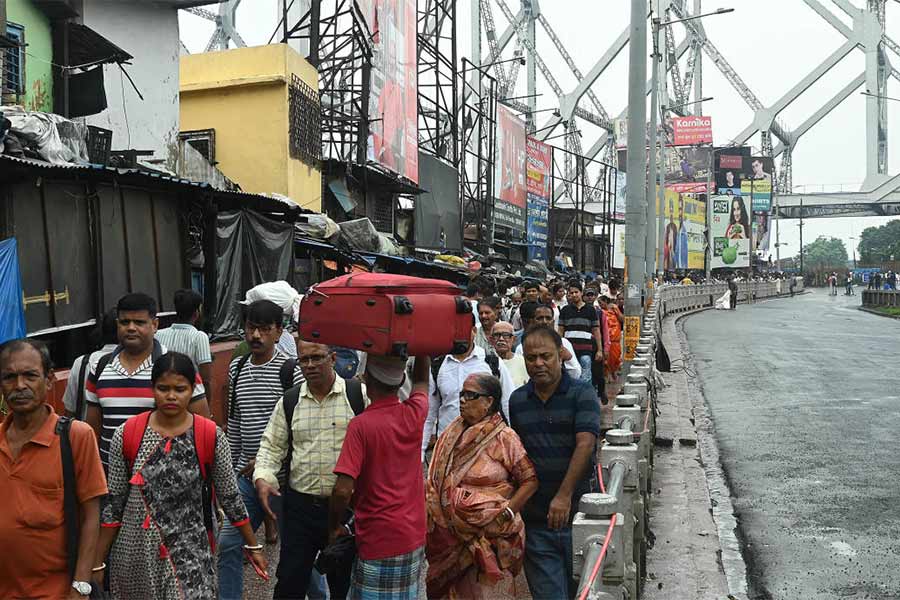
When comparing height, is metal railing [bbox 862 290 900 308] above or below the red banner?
below

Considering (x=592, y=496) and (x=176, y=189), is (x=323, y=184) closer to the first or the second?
(x=176, y=189)

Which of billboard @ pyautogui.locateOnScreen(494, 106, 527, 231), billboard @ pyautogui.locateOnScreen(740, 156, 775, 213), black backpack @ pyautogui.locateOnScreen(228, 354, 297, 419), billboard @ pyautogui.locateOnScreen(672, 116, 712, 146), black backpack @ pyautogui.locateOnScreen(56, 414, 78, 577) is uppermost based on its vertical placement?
billboard @ pyautogui.locateOnScreen(672, 116, 712, 146)

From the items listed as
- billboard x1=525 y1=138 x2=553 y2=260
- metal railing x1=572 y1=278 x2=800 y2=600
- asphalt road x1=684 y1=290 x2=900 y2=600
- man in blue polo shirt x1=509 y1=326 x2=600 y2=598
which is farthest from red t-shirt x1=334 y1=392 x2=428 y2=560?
billboard x1=525 y1=138 x2=553 y2=260

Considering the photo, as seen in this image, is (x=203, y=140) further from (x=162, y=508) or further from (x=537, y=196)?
(x=537, y=196)

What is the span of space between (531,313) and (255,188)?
10392 millimetres

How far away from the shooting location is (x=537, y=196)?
1594 inches

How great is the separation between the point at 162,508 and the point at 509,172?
34.0 metres

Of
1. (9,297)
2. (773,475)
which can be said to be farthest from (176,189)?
(773,475)

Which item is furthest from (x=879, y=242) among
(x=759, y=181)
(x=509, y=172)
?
(x=509, y=172)

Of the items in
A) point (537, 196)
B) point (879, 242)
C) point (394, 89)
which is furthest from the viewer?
point (879, 242)

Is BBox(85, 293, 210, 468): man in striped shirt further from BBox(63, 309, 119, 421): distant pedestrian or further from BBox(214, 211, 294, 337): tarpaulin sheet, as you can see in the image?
BBox(214, 211, 294, 337): tarpaulin sheet

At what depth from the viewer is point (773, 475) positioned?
8.89 meters

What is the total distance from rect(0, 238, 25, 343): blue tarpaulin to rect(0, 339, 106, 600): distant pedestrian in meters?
4.15

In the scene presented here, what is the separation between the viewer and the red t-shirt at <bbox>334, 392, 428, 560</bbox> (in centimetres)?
347
